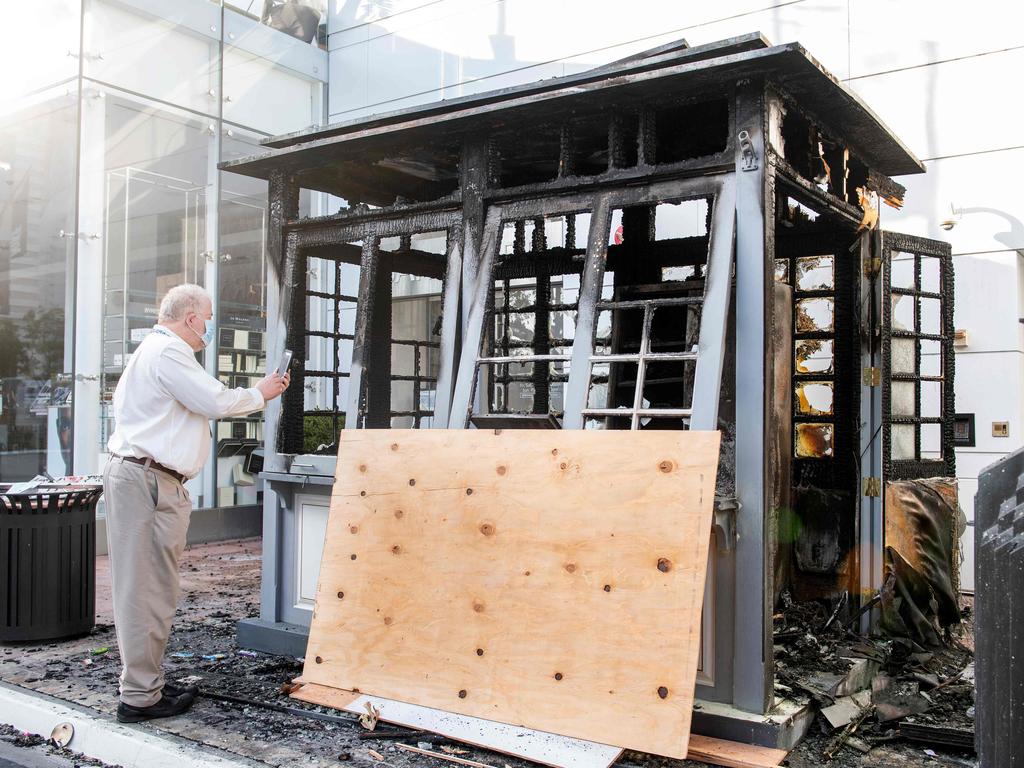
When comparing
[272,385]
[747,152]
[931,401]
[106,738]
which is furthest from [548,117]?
[931,401]

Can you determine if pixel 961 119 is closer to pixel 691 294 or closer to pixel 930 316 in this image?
pixel 930 316

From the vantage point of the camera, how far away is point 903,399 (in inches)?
249

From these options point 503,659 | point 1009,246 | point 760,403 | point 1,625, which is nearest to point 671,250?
point 760,403

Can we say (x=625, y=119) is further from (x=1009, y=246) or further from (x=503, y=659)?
(x=1009, y=246)

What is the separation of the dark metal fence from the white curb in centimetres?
307

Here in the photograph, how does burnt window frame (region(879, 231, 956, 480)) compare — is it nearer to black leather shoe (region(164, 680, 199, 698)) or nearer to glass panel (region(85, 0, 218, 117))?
black leather shoe (region(164, 680, 199, 698))

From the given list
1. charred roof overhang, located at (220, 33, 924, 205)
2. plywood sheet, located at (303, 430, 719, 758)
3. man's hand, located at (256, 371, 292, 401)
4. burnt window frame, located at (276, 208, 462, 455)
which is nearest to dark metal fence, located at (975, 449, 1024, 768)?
plywood sheet, located at (303, 430, 719, 758)

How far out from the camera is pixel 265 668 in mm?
5480

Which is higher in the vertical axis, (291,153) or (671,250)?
(291,153)

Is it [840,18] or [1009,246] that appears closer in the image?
[1009,246]

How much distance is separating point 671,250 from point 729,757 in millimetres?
3895

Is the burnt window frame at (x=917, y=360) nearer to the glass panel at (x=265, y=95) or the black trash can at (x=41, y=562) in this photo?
the black trash can at (x=41, y=562)

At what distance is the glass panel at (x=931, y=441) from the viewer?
6.90m

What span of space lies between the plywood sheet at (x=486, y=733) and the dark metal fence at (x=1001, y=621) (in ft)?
5.72
